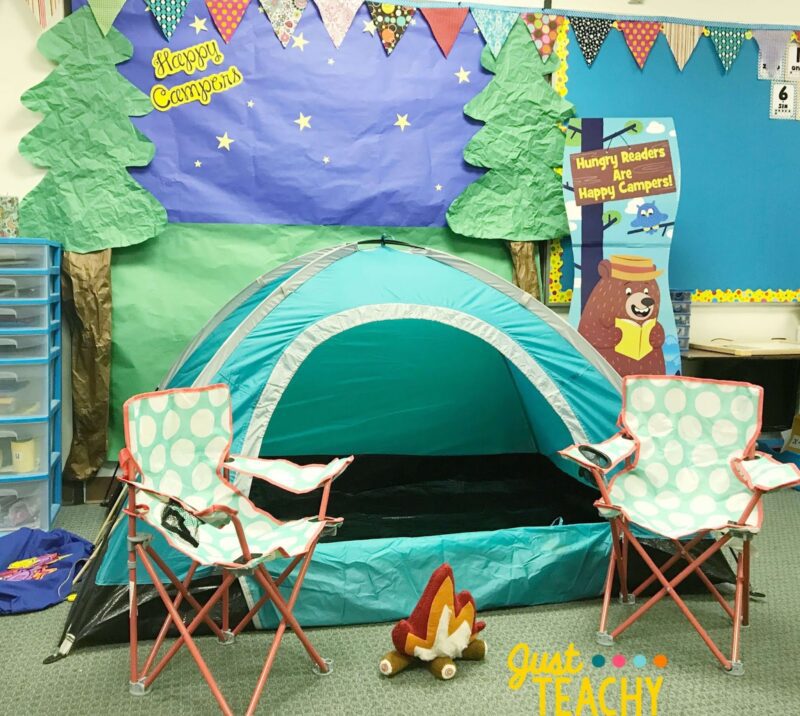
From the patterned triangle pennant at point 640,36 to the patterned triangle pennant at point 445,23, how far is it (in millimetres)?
754

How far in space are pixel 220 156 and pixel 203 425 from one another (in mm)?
1562

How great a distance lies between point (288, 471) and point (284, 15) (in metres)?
2.10

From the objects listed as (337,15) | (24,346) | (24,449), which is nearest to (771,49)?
(337,15)

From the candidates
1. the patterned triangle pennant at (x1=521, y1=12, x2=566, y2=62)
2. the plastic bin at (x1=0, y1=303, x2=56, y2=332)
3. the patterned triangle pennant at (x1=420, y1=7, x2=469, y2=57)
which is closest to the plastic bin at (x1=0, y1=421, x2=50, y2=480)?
the plastic bin at (x1=0, y1=303, x2=56, y2=332)

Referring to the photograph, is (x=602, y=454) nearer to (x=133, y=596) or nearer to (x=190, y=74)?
(x=133, y=596)

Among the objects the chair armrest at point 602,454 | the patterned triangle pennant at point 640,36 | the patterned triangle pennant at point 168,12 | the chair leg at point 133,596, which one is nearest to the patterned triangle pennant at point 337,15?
the patterned triangle pennant at point 168,12

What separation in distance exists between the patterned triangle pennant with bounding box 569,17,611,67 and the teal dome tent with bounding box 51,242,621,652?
1415 millimetres

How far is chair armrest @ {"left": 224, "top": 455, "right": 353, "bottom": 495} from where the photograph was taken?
1953mm

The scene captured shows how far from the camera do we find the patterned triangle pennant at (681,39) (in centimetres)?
352

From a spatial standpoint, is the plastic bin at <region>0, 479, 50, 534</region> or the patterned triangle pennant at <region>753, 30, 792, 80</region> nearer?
the plastic bin at <region>0, 479, 50, 534</region>

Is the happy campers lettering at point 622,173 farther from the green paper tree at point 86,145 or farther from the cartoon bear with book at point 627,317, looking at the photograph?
the green paper tree at point 86,145

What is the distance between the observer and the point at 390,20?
3.28m

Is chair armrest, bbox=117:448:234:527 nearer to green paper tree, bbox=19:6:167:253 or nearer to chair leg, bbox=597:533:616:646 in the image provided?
chair leg, bbox=597:533:616:646

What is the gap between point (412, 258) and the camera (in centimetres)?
260
